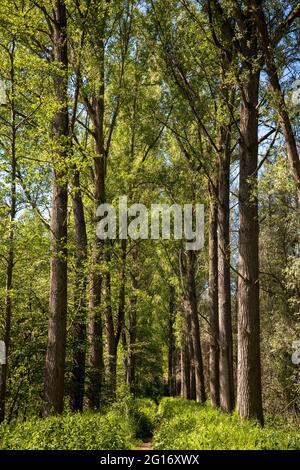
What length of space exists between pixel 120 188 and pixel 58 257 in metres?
7.85

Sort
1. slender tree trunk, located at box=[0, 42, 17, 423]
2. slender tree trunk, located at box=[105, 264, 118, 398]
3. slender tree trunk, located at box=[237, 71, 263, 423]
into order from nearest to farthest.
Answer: slender tree trunk, located at box=[0, 42, 17, 423] < slender tree trunk, located at box=[237, 71, 263, 423] < slender tree trunk, located at box=[105, 264, 118, 398]

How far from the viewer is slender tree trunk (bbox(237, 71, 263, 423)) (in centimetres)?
793

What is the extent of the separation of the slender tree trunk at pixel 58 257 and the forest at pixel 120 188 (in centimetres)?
3

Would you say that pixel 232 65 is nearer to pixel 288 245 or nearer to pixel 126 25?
pixel 126 25

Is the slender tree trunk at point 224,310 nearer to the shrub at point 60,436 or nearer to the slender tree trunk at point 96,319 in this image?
the slender tree trunk at point 96,319

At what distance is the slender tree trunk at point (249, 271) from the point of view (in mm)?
7926

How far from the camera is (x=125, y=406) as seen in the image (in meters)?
13.2

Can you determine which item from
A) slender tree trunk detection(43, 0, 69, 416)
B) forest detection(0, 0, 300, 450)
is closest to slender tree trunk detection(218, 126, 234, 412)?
forest detection(0, 0, 300, 450)

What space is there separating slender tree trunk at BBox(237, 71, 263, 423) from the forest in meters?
0.03

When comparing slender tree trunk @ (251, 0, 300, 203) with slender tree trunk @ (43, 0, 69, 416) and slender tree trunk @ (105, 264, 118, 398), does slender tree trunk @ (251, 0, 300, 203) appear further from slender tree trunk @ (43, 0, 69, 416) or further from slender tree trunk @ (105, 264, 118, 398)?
slender tree trunk @ (105, 264, 118, 398)

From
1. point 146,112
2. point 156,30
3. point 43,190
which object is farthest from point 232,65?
point 146,112

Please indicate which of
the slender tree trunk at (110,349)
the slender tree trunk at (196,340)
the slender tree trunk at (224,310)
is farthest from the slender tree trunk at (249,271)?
the slender tree trunk at (196,340)

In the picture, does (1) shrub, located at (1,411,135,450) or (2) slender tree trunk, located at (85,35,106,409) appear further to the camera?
(2) slender tree trunk, located at (85,35,106,409)

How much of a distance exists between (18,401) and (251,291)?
611 centimetres
